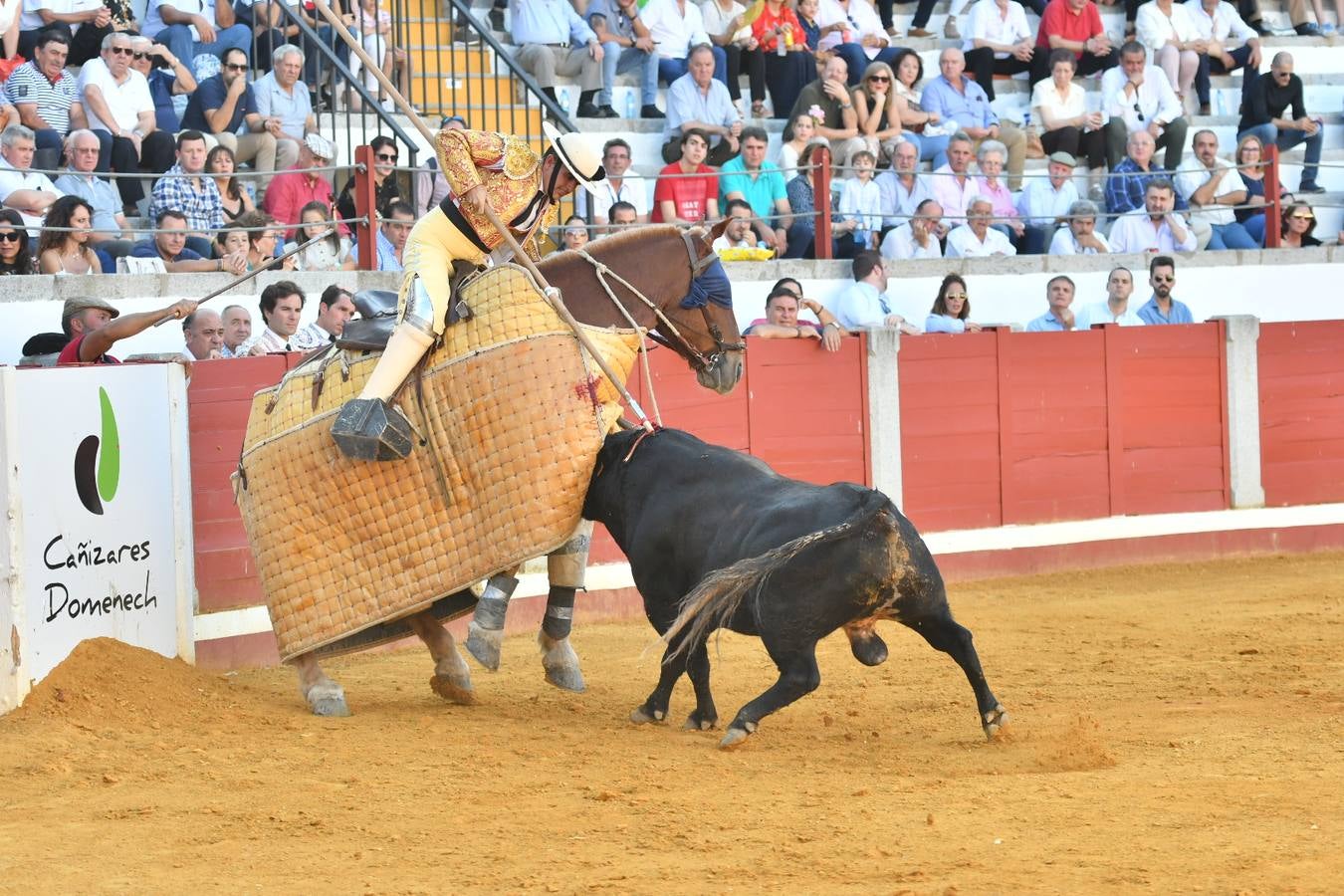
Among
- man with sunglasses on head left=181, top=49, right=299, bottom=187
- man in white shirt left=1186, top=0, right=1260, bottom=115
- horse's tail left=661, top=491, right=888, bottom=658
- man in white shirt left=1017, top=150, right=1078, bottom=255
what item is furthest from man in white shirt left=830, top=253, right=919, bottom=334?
man in white shirt left=1186, top=0, right=1260, bottom=115

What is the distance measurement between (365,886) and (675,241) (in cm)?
306

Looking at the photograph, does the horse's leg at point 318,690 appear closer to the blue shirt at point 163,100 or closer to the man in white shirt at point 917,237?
the blue shirt at point 163,100

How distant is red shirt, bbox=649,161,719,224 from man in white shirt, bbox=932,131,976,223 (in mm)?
1848

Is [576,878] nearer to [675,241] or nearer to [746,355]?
[675,241]

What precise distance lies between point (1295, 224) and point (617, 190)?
5265mm

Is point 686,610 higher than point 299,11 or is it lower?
lower

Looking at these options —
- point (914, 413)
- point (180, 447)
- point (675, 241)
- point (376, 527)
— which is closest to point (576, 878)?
point (376, 527)

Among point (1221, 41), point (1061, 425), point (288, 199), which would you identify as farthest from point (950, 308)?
point (1221, 41)

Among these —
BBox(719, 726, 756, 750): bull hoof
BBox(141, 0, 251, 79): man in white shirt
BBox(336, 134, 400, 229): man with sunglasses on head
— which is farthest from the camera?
BBox(141, 0, 251, 79): man in white shirt

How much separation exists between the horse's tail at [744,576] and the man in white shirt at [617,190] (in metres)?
5.38

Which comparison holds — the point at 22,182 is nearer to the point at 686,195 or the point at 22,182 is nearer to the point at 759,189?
the point at 686,195

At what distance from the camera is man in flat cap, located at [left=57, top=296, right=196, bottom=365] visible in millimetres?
6652

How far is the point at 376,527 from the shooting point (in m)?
6.26

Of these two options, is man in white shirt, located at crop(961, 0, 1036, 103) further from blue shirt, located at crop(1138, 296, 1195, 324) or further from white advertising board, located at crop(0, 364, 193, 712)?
white advertising board, located at crop(0, 364, 193, 712)
